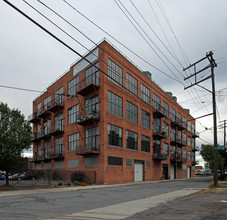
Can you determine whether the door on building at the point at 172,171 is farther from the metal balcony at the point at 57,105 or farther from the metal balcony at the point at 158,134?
the metal balcony at the point at 57,105

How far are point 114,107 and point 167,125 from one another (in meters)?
22.8

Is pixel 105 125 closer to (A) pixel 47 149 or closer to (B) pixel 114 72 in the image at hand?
(B) pixel 114 72

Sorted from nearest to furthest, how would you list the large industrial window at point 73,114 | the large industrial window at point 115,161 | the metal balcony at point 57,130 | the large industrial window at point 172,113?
the large industrial window at point 115,161, the large industrial window at point 73,114, the metal balcony at point 57,130, the large industrial window at point 172,113

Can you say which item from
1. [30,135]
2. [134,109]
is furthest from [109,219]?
[134,109]

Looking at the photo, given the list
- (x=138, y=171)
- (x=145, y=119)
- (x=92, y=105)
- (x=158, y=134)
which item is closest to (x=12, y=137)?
(x=92, y=105)

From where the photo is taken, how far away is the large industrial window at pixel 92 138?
116 feet

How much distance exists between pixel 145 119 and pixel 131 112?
5.78 meters

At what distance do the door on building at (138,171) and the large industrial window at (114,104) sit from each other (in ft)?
29.3

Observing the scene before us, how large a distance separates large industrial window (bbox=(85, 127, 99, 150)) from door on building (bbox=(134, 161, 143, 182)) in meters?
8.78

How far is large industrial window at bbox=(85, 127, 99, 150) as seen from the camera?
1388 inches

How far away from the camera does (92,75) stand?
37469 mm

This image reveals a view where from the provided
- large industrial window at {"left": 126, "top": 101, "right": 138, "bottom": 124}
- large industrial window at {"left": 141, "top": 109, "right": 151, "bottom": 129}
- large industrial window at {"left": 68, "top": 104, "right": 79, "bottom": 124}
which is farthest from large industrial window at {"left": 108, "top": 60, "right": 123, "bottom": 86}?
large industrial window at {"left": 141, "top": 109, "right": 151, "bottom": 129}

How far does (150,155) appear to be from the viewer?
153 ft

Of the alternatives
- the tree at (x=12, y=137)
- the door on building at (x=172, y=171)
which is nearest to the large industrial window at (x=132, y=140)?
the tree at (x=12, y=137)
